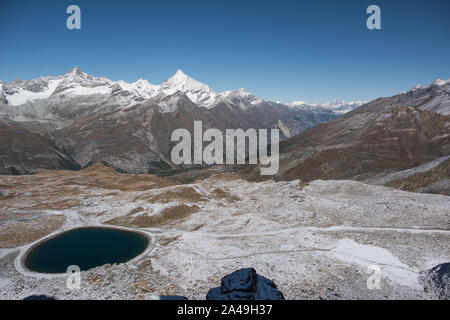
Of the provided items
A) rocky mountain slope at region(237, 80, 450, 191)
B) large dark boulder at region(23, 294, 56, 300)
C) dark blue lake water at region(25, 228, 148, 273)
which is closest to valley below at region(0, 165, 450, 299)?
large dark boulder at region(23, 294, 56, 300)

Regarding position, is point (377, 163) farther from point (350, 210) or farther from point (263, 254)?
point (263, 254)

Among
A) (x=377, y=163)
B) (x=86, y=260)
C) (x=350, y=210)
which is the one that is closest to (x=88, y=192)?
(x=86, y=260)

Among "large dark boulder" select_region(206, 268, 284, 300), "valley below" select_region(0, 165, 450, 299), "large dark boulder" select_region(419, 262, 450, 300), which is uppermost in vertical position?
"large dark boulder" select_region(206, 268, 284, 300)

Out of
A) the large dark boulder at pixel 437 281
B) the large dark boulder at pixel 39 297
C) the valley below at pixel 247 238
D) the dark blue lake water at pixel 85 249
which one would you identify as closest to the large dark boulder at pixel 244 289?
the valley below at pixel 247 238

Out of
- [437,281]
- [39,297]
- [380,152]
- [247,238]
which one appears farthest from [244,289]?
[380,152]

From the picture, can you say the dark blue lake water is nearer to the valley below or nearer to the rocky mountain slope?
the valley below

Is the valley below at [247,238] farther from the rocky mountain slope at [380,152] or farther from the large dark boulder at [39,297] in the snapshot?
the rocky mountain slope at [380,152]
